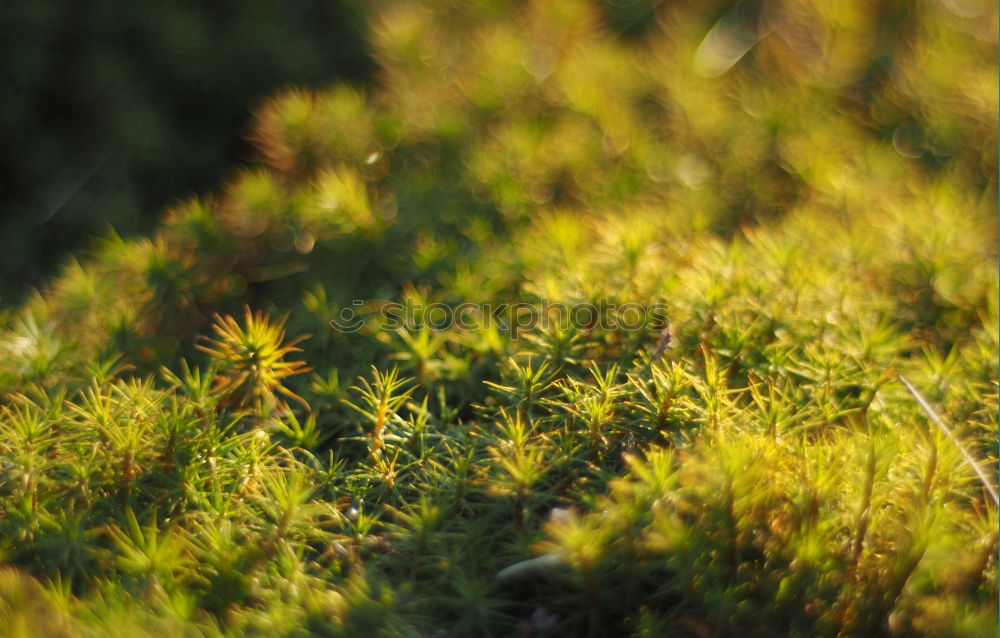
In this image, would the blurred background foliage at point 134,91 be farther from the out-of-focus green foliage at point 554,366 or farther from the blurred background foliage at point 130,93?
the out-of-focus green foliage at point 554,366

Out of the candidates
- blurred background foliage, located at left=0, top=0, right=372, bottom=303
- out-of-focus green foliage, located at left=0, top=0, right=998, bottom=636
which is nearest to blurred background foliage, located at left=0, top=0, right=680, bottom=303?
blurred background foliage, located at left=0, top=0, right=372, bottom=303

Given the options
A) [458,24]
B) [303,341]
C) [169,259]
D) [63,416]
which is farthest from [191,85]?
[63,416]

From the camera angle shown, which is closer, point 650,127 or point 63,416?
point 63,416

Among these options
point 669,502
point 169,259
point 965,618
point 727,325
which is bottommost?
point 965,618

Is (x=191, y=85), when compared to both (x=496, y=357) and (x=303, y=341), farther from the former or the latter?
(x=496, y=357)
